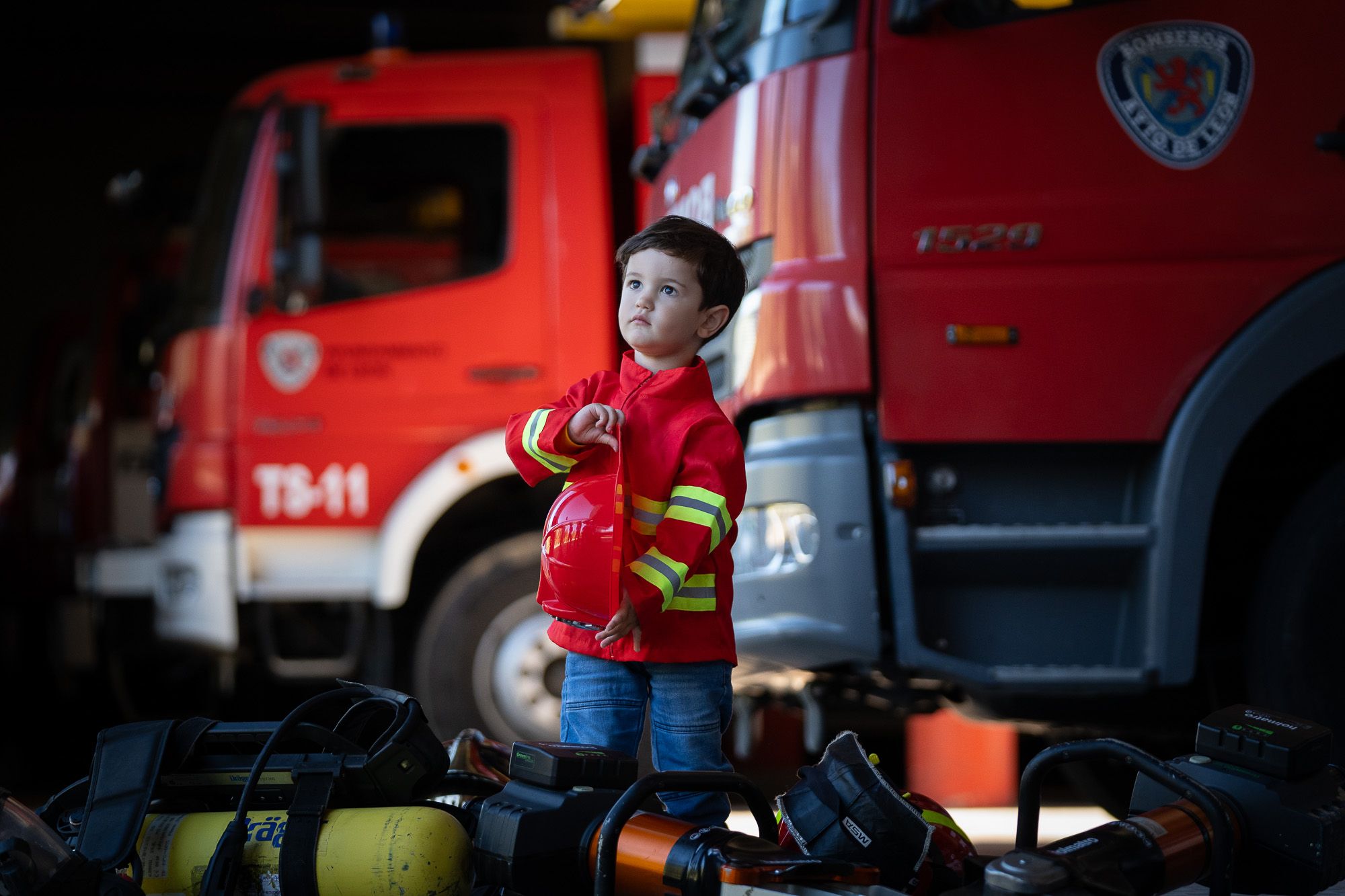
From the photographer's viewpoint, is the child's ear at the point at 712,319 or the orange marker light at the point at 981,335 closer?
the child's ear at the point at 712,319

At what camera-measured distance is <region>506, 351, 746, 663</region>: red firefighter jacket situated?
2.16m

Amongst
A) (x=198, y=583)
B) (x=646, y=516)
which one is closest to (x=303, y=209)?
(x=198, y=583)

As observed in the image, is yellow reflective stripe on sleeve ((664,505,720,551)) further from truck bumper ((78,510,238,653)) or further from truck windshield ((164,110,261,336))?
truck windshield ((164,110,261,336))

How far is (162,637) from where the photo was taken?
5082 mm

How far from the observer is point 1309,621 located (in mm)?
2914

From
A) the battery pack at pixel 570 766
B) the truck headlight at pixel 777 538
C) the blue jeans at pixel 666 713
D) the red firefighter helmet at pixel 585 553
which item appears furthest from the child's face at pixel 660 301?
the truck headlight at pixel 777 538

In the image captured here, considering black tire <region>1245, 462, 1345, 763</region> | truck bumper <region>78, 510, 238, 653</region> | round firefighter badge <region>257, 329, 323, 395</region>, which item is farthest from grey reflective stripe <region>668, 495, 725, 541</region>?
truck bumper <region>78, 510, 238, 653</region>

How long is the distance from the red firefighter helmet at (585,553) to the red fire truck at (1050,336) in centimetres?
79

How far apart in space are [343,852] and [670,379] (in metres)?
0.92

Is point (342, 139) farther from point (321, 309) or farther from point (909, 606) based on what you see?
point (909, 606)

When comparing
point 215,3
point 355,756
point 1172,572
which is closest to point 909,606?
point 1172,572

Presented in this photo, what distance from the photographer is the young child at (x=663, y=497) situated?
2.18 metres

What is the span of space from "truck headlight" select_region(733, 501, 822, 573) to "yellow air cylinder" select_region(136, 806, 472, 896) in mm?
1015

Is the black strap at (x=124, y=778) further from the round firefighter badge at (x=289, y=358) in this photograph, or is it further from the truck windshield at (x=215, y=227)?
the truck windshield at (x=215, y=227)
